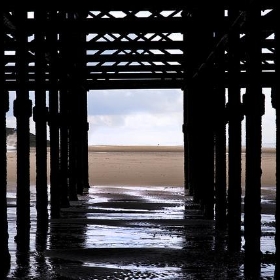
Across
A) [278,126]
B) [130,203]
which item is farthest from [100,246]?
[130,203]

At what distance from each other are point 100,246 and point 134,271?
1.52m

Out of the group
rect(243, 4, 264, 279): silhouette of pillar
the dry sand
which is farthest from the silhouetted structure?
the dry sand

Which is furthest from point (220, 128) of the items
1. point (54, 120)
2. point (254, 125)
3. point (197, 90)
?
point (197, 90)

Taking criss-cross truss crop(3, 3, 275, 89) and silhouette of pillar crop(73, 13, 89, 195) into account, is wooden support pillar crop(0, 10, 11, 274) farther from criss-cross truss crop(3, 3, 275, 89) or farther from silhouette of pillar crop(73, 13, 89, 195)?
silhouette of pillar crop(73, 13, 89, 195)

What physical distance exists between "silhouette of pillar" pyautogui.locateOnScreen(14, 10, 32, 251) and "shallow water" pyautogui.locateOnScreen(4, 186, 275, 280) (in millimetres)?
313

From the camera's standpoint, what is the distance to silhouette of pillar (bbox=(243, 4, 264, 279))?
19.8 feet

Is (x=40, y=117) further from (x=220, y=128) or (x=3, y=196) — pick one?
(x=3, y=196)

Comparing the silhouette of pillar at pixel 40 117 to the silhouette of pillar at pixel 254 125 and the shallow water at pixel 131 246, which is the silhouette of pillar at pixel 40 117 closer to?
the shallow water at pixel 131 246

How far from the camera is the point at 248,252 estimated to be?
6.31 metres

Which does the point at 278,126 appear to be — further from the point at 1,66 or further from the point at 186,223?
the point at 186,223

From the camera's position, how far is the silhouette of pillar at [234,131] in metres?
7.20

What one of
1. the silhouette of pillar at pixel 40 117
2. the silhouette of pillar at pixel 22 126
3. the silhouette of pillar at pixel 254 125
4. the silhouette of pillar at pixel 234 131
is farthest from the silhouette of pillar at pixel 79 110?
the silhouette of pillar at pixel 254 125

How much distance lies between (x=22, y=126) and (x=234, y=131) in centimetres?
223

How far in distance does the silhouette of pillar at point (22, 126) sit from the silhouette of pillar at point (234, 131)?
2.15m
